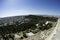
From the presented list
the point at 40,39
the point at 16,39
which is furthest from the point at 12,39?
the point at 40,39

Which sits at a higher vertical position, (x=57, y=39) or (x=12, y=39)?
(x=57, y=39)

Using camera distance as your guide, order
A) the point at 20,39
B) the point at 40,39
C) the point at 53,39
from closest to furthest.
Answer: the point at 53,39 → the point at 40,39 → the point at 20,39

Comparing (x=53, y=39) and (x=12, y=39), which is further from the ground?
(x=53, y=39)

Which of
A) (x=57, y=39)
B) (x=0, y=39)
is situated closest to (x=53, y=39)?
(x=57, y=39)

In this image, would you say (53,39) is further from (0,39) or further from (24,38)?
(0,39)

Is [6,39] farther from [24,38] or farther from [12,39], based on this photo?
[24,38]

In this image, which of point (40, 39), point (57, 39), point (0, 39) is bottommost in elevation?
point (0, 39)

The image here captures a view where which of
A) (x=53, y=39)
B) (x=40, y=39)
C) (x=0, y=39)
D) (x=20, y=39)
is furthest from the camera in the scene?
(x=0, y=39)

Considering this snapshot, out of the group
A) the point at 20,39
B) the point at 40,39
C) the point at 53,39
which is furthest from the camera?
the point at 20,39

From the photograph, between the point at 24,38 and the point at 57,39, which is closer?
the point at 57,39
